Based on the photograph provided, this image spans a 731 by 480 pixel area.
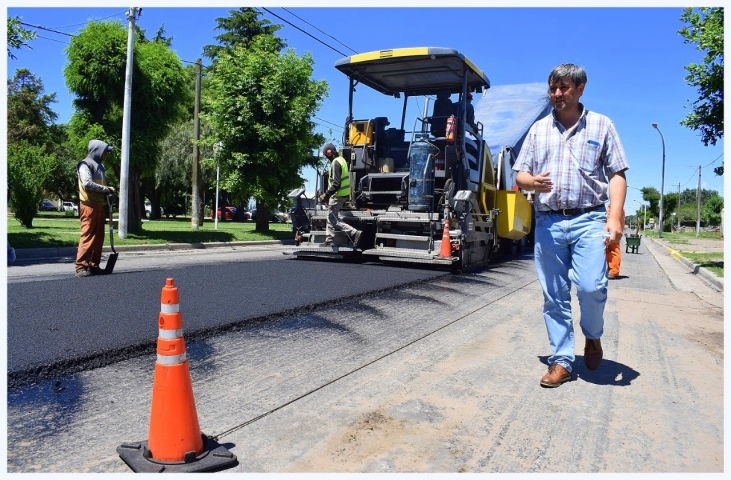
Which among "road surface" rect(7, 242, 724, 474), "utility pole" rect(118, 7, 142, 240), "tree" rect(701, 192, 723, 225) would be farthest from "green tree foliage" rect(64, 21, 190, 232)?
"tree" rect(701, 192, 723, 225)

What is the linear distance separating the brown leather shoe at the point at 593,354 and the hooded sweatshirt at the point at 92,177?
6281 millimetres

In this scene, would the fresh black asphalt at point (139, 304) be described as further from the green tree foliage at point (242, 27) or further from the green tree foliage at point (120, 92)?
the green tree foliage at point (242, 27)

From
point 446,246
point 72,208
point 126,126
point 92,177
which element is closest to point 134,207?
point 126,126

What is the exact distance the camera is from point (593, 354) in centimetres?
408

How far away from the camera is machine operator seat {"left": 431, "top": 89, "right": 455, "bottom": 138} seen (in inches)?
410

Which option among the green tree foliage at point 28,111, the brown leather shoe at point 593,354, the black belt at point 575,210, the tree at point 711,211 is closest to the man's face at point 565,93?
the black belt at point 575,210

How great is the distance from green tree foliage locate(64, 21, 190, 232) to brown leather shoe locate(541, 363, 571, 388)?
14.7m

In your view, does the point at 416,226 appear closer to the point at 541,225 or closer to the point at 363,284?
the point at 363,284

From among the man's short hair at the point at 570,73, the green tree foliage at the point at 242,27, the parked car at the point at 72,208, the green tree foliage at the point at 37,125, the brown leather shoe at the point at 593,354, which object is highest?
the green tree foliage at the point at 242,27

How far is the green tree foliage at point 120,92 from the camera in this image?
1573cm

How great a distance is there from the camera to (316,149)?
2212 cm

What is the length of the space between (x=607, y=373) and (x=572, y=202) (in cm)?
129

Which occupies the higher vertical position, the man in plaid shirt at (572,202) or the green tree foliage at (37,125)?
the green tree foliage at (37,125)

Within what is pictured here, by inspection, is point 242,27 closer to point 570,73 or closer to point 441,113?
point 441,113
